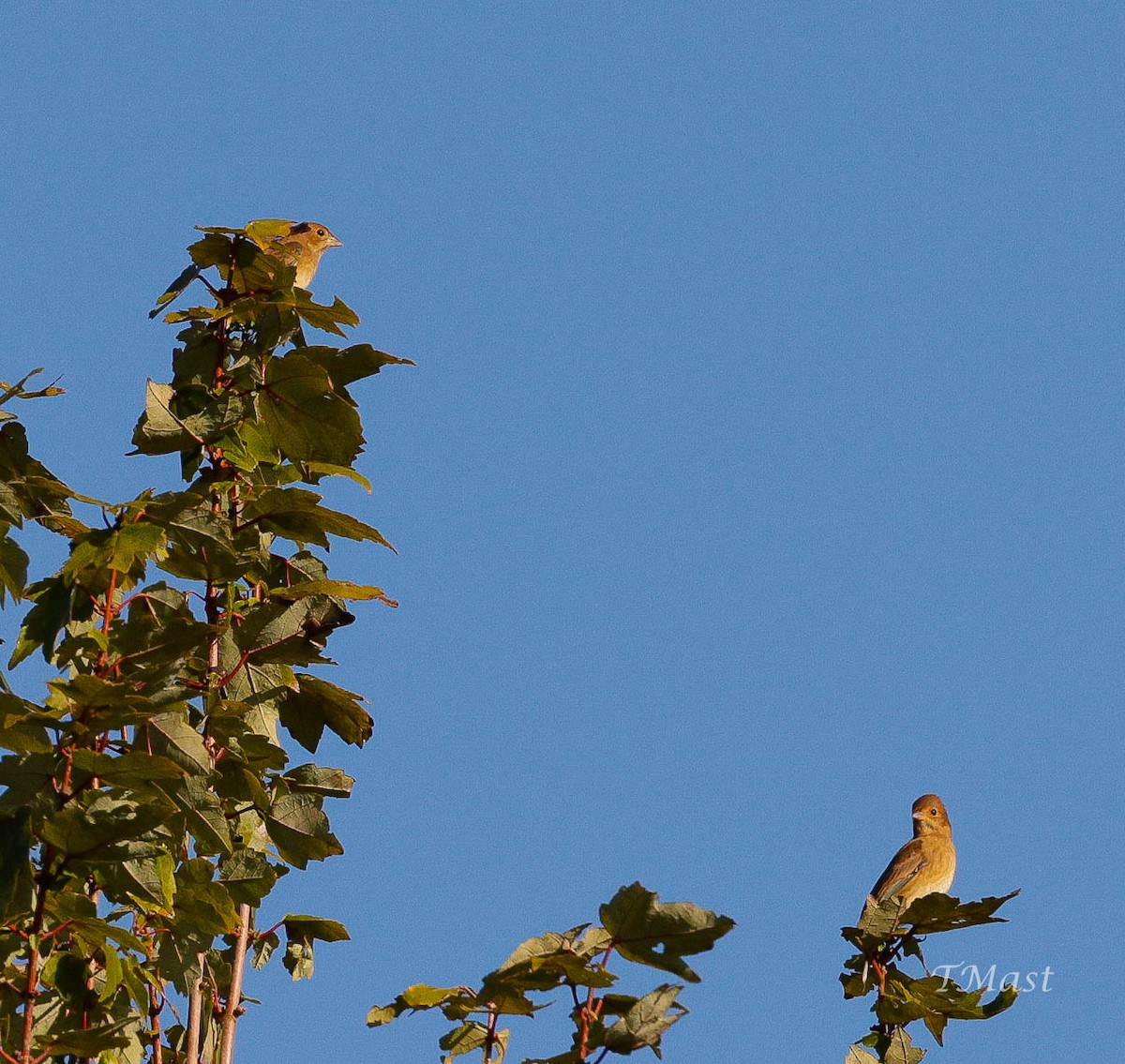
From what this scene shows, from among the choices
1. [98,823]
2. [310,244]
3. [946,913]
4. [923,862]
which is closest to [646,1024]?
[98,823]

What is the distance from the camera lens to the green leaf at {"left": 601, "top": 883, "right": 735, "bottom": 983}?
2668mm

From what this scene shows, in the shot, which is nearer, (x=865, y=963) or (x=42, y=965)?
(x=42, y=965)

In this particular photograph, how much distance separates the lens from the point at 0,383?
3.55 metres

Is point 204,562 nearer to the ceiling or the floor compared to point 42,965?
nearer to the ceiling

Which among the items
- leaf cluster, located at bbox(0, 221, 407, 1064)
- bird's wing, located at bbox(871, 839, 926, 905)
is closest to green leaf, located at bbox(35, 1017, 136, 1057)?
leaf cluster, located at bbox(0, 221, 407, 1064)

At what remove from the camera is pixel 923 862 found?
9.50m

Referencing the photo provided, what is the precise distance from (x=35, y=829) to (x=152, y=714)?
293 millimetres

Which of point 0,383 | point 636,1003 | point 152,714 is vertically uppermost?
point 0,383

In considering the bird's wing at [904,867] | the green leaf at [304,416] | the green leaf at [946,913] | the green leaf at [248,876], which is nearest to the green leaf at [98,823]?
the green leaf at [248,876]

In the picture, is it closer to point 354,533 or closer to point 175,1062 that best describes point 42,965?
point 175,1062

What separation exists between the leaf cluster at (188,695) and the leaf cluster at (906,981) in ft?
4.23

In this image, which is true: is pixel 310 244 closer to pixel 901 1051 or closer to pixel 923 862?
pixel 923 862

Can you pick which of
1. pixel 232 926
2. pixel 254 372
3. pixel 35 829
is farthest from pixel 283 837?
pixel 254 372

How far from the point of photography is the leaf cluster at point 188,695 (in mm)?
2766
